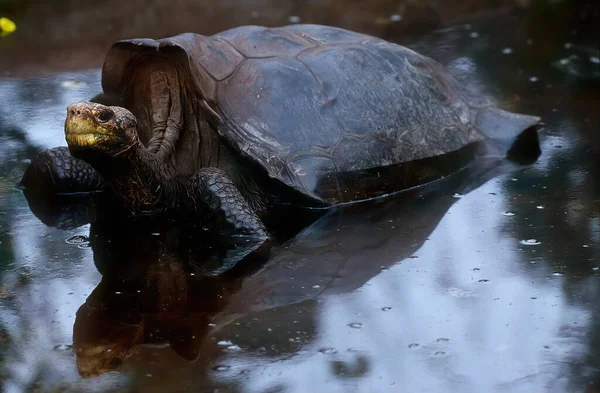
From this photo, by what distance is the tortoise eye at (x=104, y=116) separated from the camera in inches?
175

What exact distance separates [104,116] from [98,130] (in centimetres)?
8

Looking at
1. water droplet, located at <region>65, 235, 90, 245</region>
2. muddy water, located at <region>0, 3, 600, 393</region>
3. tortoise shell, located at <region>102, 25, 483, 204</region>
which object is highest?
tortoise shell, located at <region>102, 25, 483, 204</region>

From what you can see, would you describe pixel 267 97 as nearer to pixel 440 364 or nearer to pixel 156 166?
pixel 156 166

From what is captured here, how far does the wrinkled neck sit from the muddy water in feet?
0.46

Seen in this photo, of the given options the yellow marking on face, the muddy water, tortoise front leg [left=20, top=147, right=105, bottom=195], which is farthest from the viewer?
tortoise front leg [left=20, top=147, right=105, bottom=195]

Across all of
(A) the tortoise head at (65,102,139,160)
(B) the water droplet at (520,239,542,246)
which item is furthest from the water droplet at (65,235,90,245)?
(B) the water droplet at (520,239,542,246)

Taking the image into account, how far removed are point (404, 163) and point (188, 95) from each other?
1.40m

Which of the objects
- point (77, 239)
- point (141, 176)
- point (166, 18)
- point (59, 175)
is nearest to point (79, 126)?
point (141, 176)

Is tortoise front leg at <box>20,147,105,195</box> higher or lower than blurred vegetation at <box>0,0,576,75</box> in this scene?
lower

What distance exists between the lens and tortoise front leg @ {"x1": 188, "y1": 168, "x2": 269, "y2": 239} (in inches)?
186

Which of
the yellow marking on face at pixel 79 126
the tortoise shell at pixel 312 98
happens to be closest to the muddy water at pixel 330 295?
the tortoise shell at pixel 312 98

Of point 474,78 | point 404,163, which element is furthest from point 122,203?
point 474,78

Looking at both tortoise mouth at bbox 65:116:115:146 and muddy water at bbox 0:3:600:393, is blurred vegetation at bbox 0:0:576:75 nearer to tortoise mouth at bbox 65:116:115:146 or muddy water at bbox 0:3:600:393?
muddy water at bbox 0:3:600:393

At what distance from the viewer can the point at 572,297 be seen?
160 inches
